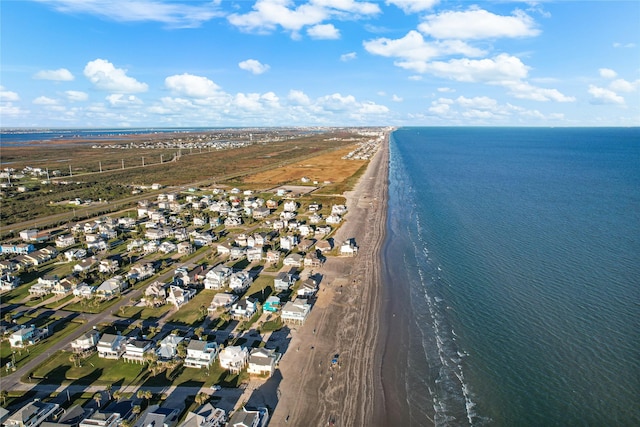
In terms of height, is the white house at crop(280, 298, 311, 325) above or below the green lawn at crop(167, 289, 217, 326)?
above

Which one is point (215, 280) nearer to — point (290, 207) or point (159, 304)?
point (159, 304)

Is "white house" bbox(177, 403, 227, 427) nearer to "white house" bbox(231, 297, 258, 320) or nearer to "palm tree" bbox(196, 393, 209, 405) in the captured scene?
"palm tree" bbox(196, 393, 209, 405)

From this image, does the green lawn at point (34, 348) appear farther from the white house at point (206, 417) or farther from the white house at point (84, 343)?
the white house at point (206, 417)

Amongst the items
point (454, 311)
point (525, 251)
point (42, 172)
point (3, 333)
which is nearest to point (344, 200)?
point (525, 251)

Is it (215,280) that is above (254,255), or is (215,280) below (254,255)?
below

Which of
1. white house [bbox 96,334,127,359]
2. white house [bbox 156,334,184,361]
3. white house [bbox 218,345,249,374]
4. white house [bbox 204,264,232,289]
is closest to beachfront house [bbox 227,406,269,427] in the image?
white house [bbox 218,345,249,374]

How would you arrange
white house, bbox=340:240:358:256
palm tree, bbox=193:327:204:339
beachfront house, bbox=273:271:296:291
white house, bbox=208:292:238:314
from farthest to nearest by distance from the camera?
white house, bbox=340:240:358:256 → beachfront house, bbox=273:271:296:291 → white house, bbox=208:292:238:314 → palm tree, bbox=193:327:204:339

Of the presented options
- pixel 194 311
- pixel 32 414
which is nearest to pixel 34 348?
pixel 32 414

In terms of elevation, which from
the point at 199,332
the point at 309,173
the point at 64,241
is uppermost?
the point at 309,173
